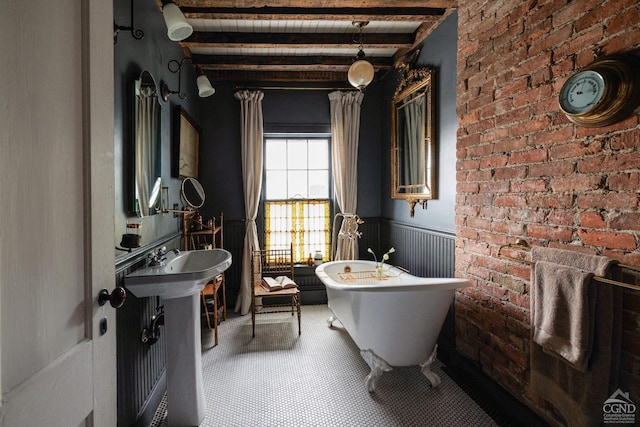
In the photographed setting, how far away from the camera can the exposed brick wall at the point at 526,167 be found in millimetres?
1355

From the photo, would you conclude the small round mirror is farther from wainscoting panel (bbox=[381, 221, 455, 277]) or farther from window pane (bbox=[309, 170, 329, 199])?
wainscoting panel (bbox=[381, 221, 455, 277])

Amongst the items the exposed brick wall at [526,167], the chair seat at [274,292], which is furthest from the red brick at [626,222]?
the chair seat at [274,292]

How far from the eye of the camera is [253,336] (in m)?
3.11

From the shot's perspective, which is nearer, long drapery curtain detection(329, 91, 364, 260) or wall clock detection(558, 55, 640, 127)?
wall clock detection(558, 55, 640, 127)

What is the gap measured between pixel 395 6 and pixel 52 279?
2.86 m

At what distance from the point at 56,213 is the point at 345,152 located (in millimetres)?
3463

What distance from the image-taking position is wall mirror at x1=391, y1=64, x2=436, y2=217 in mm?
2883

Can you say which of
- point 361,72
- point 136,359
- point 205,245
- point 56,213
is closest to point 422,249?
point 361,72

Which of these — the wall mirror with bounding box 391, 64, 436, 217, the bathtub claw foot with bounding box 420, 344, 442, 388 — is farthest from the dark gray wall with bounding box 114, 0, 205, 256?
the wall mirror with bounding box 391, 64, 436, 217

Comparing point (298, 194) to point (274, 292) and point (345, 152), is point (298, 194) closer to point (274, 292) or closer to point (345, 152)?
point (345, 152)

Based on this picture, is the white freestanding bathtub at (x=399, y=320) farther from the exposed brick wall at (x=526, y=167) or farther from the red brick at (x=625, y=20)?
the red brick at (x=625, y=20)

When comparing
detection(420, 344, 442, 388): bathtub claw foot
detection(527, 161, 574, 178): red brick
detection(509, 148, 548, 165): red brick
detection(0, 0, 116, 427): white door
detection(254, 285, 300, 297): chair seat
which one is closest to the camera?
detection(0, 0, 116, 427): white door

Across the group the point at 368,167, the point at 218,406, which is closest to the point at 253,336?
the point at 218,406

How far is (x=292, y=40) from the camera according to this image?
3.13m
